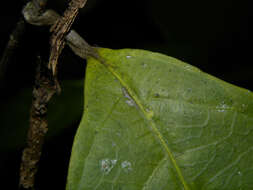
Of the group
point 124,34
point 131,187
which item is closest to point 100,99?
point 131,187

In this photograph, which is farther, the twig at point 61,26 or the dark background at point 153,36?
the dark background at point 153,36

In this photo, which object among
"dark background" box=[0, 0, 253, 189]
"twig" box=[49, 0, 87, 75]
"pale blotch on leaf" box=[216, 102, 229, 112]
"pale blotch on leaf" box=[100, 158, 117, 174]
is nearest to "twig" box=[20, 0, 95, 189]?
"twig" box=[49, 0, 87, 75]

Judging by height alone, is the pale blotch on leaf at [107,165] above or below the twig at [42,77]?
below

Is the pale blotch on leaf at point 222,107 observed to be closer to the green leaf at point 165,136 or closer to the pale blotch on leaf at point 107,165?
the green leaf at point 165,136

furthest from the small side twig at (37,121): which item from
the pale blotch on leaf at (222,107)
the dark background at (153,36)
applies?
the dark background at (153,36)

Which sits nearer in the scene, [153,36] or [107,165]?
[107,165]

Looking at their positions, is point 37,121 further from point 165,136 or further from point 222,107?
point 222,107

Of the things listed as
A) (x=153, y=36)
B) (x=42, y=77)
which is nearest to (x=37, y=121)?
(x=42, y=77)
